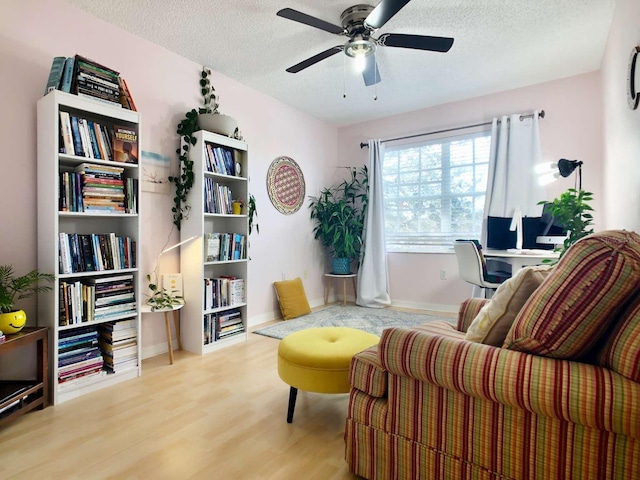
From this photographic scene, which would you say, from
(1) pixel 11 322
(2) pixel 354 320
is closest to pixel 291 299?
(2) pixel 354 320

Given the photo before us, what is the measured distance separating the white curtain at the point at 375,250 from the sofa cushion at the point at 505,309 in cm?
342

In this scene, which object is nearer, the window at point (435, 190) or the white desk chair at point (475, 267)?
the white desk chair at point (475, 267)

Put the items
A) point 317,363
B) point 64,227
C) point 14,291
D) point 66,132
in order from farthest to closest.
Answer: point 64,227 < point 66,132 < point 14,291 < point 317,363

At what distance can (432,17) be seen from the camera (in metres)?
2.58

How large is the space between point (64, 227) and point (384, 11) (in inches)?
94.7

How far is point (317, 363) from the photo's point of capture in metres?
1.75

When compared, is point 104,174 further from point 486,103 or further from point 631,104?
point 486,103

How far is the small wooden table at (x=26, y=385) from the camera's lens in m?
1.80

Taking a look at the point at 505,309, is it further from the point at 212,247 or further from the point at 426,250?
the point at 426,250

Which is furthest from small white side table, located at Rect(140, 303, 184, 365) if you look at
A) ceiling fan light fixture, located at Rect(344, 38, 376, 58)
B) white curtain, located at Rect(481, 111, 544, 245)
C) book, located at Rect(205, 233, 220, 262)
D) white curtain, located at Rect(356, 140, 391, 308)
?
white curtain, located at Rect(481, 111, 544, 245)

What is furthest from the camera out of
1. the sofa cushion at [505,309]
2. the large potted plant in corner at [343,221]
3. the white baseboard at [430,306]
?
the large potted plant in corner at [343,221]

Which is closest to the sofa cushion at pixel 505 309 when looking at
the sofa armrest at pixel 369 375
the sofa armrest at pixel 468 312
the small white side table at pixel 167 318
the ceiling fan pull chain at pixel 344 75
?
the sofa armrest at pixel 369 375

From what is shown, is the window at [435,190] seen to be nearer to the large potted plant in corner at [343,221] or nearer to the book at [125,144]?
the large potted plant in corner at [343,221]

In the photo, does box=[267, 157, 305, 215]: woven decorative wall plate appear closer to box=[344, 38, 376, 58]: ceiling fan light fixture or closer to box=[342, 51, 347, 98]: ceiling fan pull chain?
box=[342, 51, 347, 98]: ceiling fan pull chain
